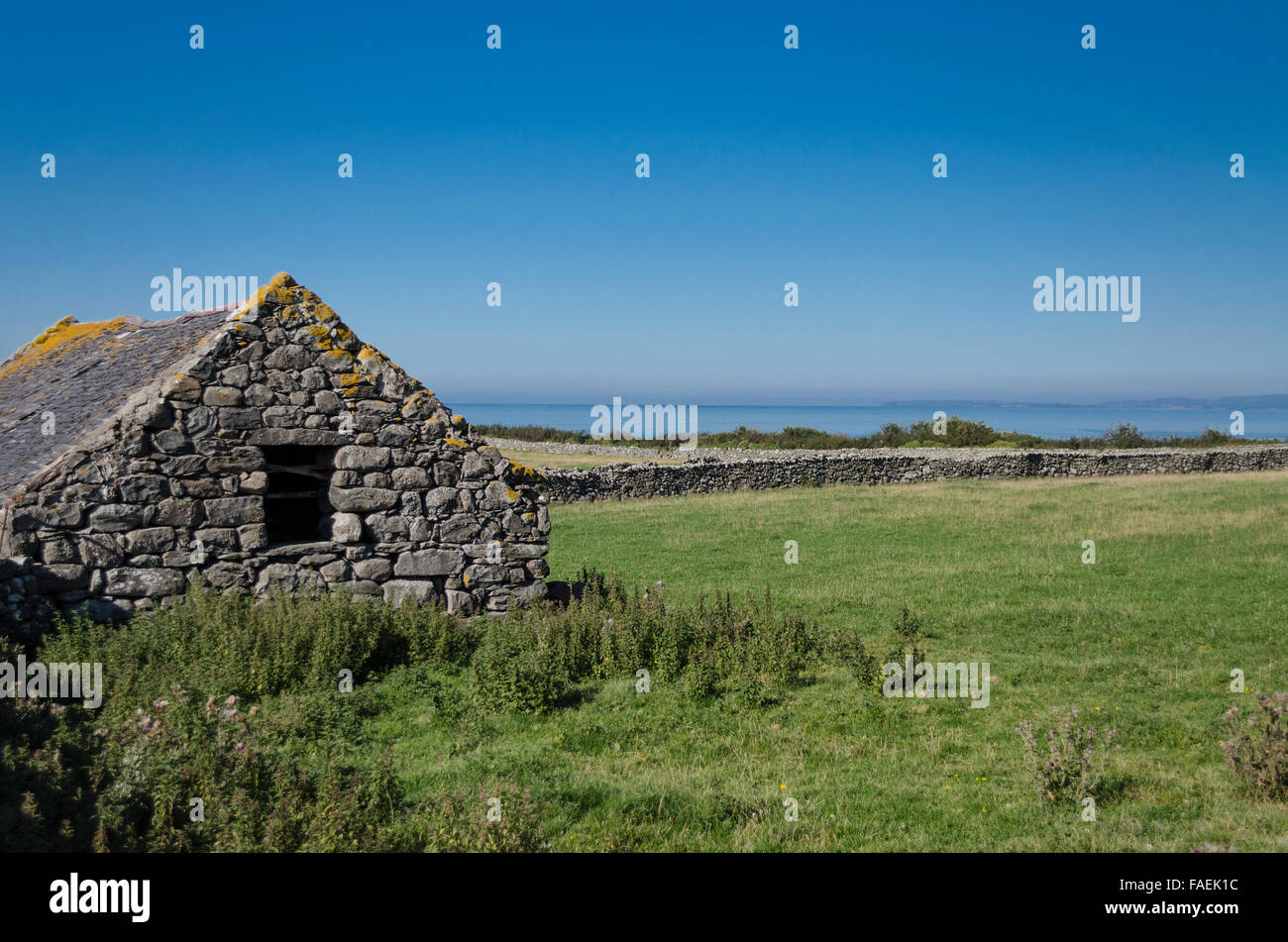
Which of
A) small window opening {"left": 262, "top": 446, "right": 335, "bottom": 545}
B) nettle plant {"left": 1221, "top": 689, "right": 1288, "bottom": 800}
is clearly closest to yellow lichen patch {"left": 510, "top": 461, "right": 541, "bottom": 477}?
small window opening {"left": 262, "top": 446, "right": 335, "bottom": 545}

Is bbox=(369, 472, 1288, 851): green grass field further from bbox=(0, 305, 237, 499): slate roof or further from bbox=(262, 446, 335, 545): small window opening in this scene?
bbox=(0, 305, 237, 499): slate roof

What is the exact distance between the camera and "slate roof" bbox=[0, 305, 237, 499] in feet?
32.1

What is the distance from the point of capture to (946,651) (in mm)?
10539

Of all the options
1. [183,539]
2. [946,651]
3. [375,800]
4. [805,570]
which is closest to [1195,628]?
[946,651]

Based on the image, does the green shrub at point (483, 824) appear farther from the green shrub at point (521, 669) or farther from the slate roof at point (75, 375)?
the slate roof at point (75, 375)

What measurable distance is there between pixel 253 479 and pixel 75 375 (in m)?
4.53

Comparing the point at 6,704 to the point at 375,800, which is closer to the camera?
the point at 375,800

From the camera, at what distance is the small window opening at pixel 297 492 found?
1054 centimetres

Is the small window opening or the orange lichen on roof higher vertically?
the orange lichen on roof

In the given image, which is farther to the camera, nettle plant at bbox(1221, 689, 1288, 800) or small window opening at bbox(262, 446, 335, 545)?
small window opening at bbox(262, 446, 335, 545)

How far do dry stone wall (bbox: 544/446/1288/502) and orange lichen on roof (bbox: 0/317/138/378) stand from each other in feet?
51.5

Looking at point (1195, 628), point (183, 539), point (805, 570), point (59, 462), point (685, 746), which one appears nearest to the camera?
point (685, 746)

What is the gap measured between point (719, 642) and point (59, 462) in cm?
814

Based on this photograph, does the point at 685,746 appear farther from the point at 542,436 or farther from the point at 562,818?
the point at 542,436
